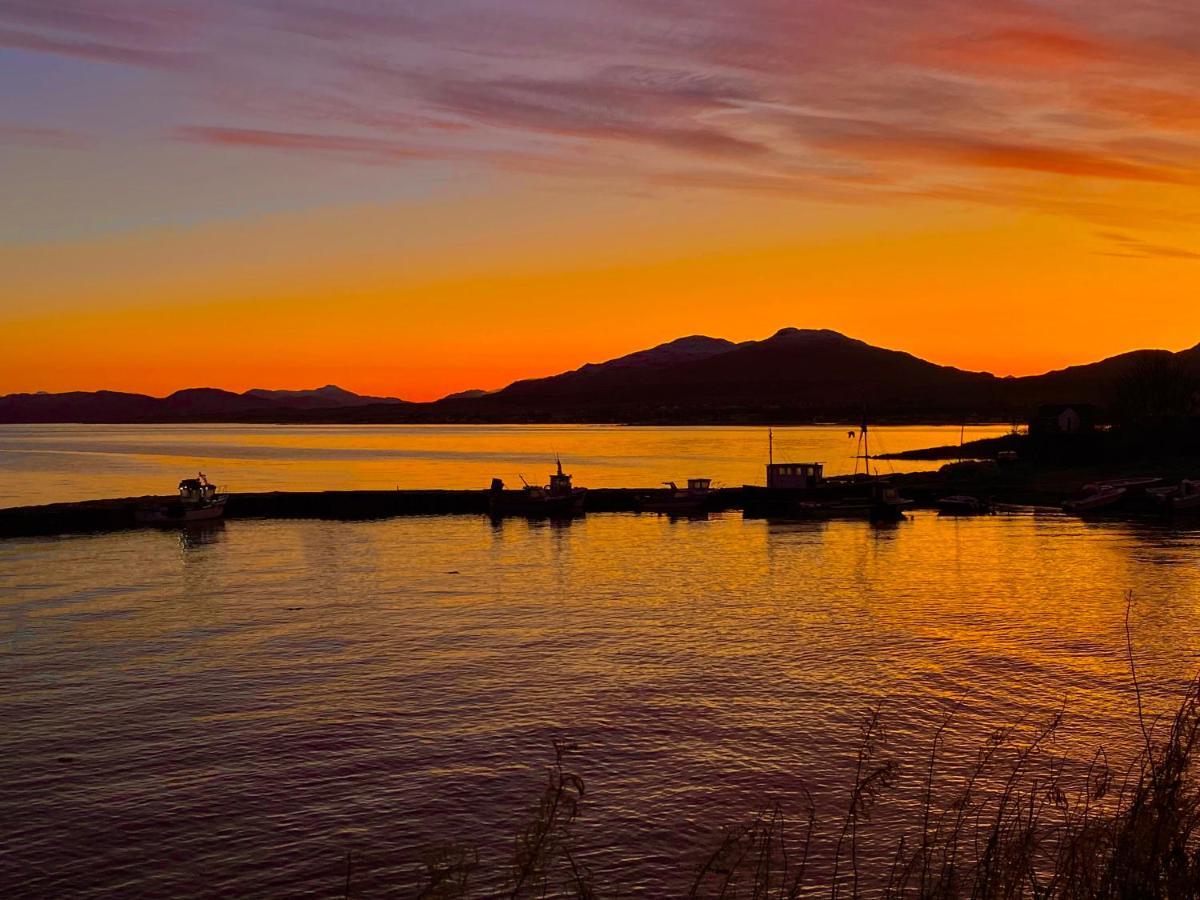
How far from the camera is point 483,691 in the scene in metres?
36.7

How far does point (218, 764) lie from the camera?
29219 mm

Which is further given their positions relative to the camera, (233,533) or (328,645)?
(233,533)

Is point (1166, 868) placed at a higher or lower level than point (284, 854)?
higher

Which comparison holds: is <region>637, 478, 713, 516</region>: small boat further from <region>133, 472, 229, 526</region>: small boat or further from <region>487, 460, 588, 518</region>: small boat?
<region>133, 472, 229, 526</region>: small boat

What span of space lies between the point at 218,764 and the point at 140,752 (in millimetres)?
2934

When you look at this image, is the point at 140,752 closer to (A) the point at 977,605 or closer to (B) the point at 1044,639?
(B) the point at 1044,639

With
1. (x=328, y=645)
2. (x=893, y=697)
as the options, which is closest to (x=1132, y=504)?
(x=893, y=697)

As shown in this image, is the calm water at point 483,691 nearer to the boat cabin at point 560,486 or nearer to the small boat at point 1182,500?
the small boat at point 1182,500

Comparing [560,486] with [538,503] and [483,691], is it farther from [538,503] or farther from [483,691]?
[483,691]

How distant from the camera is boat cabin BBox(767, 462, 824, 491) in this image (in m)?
109

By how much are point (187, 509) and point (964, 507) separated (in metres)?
74.5

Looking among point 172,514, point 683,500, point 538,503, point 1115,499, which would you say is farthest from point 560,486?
point 1115,499

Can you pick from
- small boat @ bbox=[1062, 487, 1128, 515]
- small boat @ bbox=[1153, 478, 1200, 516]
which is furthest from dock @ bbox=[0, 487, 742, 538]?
small boat @ bbox=[1153, 478, 1200, 516]

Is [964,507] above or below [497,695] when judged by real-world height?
above
